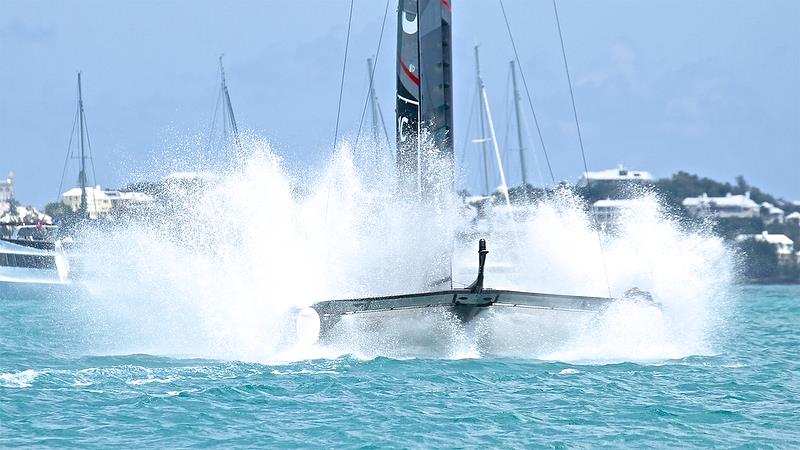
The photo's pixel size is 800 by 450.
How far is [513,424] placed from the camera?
13.6 metres

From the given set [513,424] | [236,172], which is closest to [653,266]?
[236,172]

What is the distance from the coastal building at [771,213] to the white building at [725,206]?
455mm

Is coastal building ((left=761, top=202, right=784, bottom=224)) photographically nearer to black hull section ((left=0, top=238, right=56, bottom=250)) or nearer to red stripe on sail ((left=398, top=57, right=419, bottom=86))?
black hull section ((left=0, top=238, right=56, bottom=250))

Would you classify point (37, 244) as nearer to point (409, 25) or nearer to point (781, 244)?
point (409, 25)

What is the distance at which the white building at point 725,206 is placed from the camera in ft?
319

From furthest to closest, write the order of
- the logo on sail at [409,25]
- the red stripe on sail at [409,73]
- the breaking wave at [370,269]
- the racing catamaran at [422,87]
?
the logo on sail at [409,25], the red stripe on sail at [409,73], the racing catamaran at [422,87], the breaking wave at [370,269]

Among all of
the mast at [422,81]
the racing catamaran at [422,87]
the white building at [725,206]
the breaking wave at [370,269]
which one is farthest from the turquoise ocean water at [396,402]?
the white building at [725,206]

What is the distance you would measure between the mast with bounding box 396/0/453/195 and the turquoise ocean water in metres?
4.40

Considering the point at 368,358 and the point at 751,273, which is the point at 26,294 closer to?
the point at 368,358

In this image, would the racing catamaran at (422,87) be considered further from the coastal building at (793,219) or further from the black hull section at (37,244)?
the coastal building at (793,219)

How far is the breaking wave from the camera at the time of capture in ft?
61.9

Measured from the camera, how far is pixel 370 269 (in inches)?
824

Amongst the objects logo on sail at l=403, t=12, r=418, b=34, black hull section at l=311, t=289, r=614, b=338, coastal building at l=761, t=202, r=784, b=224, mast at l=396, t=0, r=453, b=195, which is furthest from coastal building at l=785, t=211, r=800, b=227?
black hull section at l=311, t=289, r=614, b=338

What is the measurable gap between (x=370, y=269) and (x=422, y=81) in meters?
3.20
